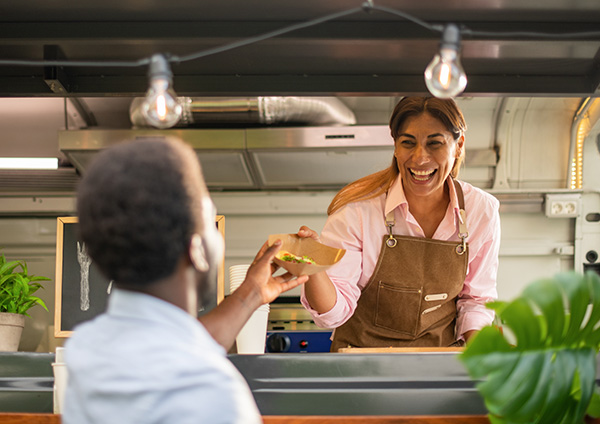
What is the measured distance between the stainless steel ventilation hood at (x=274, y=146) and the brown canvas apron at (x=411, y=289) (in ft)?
5.61

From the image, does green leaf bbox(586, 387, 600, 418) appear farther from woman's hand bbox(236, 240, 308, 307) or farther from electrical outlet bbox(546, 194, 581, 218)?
electrical outlet bbox(546, 194, 581, 218)

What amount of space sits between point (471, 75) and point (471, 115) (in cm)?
278

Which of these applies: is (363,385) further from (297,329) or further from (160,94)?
(297,329)

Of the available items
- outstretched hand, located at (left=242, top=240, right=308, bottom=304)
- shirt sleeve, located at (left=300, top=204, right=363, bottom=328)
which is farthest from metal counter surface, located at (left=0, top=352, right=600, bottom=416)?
shirt sleeve, located at (left=300, top=204, right=363, bottom=328)

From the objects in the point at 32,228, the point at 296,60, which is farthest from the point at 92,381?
the point at 32,228

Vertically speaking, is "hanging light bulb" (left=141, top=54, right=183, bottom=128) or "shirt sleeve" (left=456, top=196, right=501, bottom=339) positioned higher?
"hanging light bulb" (left=141, top=54, right=183, bottom=128)

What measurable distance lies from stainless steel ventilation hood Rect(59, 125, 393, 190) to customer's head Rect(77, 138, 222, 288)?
10.2ft

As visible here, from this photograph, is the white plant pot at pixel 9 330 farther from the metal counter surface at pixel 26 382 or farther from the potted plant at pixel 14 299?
the metal counter surface at pixel 26 382

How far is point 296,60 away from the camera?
1.95m

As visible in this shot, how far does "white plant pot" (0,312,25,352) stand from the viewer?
90.0 inches

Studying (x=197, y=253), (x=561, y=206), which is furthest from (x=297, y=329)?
(x=197, y=253)

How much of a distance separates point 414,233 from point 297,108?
1.85 meters

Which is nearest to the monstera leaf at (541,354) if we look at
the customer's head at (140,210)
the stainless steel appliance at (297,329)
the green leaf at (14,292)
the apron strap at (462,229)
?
the customer's head at (140,210)

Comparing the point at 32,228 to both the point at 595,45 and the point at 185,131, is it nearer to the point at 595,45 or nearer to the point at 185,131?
the point at 185,131
